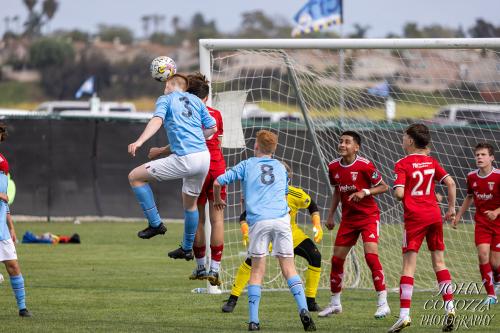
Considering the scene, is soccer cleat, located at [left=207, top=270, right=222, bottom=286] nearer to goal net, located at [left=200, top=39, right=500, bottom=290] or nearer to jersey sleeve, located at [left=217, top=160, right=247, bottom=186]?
jersey sleeve, located at [left=217, top=160, right=247, bottom=186]

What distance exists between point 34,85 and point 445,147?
41.9 meters

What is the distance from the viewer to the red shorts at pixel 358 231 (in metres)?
11.6

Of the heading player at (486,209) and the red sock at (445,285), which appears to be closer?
the red sock at (445,285)

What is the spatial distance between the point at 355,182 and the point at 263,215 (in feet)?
5.16

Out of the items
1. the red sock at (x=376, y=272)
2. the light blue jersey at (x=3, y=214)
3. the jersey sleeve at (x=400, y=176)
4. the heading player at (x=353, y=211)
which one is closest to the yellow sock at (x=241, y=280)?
the heading player at (x=353, y=211)

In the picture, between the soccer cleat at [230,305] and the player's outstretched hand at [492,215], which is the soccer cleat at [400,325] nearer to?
the soccer cleat at [230,305]

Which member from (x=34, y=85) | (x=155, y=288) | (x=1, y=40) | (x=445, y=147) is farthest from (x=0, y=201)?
(x=1, y=40)

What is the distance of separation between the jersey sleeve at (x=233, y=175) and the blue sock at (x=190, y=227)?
1.22 m

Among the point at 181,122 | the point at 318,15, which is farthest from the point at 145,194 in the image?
the point at 318,15

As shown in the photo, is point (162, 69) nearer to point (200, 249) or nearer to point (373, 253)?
point (200, 249)

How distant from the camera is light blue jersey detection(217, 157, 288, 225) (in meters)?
10.4

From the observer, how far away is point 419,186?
34.8ft

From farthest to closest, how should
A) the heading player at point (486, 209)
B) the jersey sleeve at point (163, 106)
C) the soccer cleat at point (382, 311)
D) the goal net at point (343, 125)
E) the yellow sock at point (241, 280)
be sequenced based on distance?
1. the goal net at point (343, 125)
2. the heading player at point (486, 209)
3. the yellow sock at point (241, 280)
4. the soccer cleat at point (382, 311)
5. the jersey sleeve at point (163, 106)

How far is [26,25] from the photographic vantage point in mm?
71812
